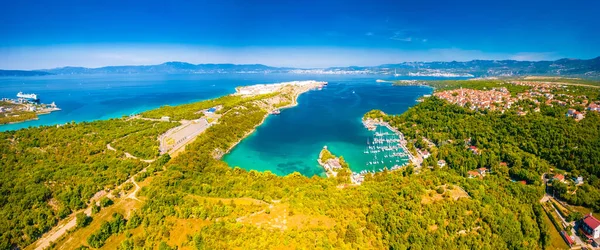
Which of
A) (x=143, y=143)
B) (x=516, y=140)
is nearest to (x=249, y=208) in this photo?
(x=143, y=143)

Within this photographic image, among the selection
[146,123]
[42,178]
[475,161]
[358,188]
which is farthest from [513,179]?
[146,123]

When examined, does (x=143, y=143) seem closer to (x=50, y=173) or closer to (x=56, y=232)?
(x=50, y=173)

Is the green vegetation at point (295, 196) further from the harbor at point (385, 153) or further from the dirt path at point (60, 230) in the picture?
the harbor at point (385, 153)

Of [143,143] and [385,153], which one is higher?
[143,143]

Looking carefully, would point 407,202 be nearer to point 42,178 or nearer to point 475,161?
point 475,161

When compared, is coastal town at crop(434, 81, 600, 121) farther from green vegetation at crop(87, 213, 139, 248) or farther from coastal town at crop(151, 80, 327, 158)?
green vegetation at crop(87, 213, 139, 248)

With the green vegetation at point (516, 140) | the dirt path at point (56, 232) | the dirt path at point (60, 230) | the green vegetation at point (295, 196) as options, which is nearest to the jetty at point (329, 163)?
the green vegetation at point (295, 196)

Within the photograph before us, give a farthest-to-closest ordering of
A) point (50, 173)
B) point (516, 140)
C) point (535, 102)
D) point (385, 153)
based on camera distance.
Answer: point (535, 102), point (385, 153), point (516, 140), point (50, 173)

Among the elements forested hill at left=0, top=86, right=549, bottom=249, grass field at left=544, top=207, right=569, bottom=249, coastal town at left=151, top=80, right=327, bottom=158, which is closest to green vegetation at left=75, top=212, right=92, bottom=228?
forested hill at left=0, top=86, right=549, bottom=249

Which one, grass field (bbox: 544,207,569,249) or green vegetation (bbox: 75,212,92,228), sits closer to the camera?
grass field (bbox: 544,207,569,249)
